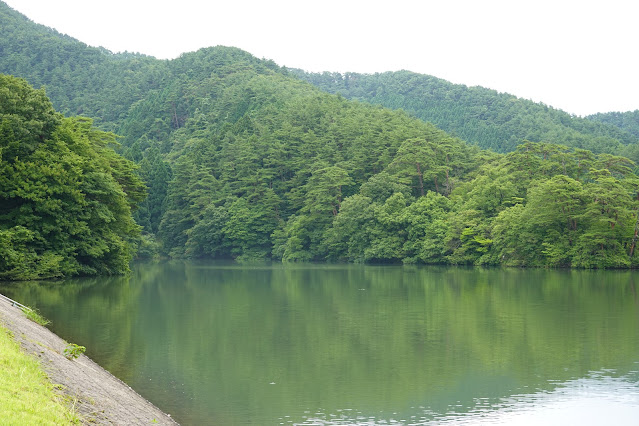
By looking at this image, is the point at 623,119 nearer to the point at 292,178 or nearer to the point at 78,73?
the point at 292,178

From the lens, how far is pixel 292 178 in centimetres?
9400

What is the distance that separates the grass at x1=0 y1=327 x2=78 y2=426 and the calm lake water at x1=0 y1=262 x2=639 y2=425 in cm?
360

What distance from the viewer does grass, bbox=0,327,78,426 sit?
866 centimetres

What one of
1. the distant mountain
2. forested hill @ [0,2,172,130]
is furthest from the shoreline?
the distant mountain

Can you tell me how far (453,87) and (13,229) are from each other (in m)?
141

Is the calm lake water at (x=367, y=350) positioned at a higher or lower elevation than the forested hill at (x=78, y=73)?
lower

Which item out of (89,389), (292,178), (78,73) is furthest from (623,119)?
(89,389)

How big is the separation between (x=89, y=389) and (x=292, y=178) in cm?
8175

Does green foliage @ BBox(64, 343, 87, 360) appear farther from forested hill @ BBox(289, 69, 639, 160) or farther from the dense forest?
forested hill @ BBox(289, 69, 639, 160)

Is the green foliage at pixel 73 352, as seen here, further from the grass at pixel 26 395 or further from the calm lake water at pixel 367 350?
the grass at pixel 26 395

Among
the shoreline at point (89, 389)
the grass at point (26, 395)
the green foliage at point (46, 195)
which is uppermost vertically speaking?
the green foliage at point (46, 195)

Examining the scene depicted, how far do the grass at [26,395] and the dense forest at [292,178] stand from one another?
28.3 metres

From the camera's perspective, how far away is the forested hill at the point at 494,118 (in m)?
117

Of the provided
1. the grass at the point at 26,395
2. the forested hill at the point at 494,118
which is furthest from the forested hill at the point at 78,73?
the grass at the point at 26,395
